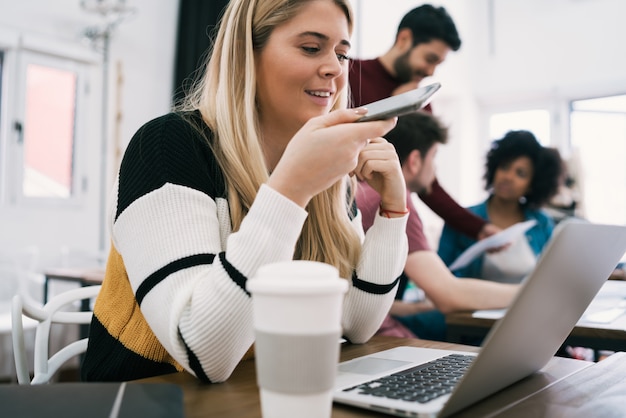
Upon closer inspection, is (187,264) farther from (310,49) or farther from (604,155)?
(604,155)

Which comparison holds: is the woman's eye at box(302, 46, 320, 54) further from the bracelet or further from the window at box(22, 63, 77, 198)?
the window at box(22, 63, 77, 198)

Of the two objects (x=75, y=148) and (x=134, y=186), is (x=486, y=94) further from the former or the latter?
(x=134, y=186)

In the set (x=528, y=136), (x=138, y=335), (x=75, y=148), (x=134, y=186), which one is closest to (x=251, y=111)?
(x=134, y=186)

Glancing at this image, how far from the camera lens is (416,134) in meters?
1.98

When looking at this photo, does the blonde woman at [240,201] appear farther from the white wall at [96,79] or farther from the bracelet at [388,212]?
the white wall at [96,79]

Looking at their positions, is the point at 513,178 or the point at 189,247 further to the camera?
the point at 513,178

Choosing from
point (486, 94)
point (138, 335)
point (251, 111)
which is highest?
point (486, 94)

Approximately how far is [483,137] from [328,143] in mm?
5610

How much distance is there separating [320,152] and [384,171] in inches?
13.0

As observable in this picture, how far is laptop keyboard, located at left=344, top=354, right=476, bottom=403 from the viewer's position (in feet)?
1.86

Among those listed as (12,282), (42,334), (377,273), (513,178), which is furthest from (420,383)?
(12,282)

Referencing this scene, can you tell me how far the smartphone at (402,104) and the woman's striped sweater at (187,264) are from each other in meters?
0.14

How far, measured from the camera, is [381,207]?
1.02 m

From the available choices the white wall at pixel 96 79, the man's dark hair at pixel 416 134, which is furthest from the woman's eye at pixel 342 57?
the white wall at pixel 96 79
